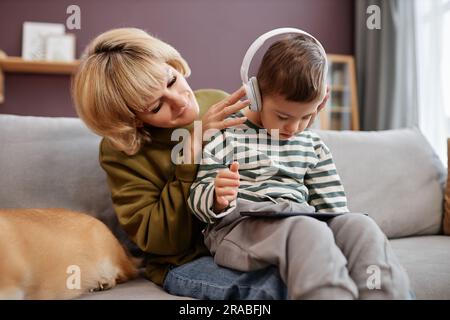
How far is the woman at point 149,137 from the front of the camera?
45.5 inches


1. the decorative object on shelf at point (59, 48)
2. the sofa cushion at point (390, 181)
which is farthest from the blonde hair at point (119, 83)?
the decorative object on shelf at point (59, 48)

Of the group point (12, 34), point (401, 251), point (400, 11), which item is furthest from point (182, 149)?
point (12, 34)

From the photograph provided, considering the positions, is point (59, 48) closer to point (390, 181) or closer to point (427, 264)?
point (390, 181)

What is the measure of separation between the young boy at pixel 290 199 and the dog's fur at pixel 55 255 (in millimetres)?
279

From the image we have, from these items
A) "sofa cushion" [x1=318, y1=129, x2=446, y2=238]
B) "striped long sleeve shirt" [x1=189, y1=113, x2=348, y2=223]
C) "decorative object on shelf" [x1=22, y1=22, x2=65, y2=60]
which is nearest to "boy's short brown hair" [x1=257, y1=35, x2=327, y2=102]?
"striped long sleeve shirt" [x1=189, y1=113, x2=348, y2=223]

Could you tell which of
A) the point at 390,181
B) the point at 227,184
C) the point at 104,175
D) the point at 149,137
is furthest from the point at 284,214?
the point at 390,181

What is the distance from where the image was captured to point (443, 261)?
1350 mm

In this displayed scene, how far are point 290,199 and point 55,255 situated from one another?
58 centimetres

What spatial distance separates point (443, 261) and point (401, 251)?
15cm

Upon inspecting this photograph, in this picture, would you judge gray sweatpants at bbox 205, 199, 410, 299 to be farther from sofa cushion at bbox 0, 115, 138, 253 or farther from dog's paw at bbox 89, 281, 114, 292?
sofa cushion at bbox 0, 115, 138, 253

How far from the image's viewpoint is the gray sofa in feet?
4.40

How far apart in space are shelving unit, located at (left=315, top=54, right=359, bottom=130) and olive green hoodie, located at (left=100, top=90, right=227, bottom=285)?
2811mm

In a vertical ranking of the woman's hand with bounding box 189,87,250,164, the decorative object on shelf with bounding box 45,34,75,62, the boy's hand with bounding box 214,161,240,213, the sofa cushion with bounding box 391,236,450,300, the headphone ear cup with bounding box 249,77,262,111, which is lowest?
the sofa cushion with bounding box 391,236,450,300
